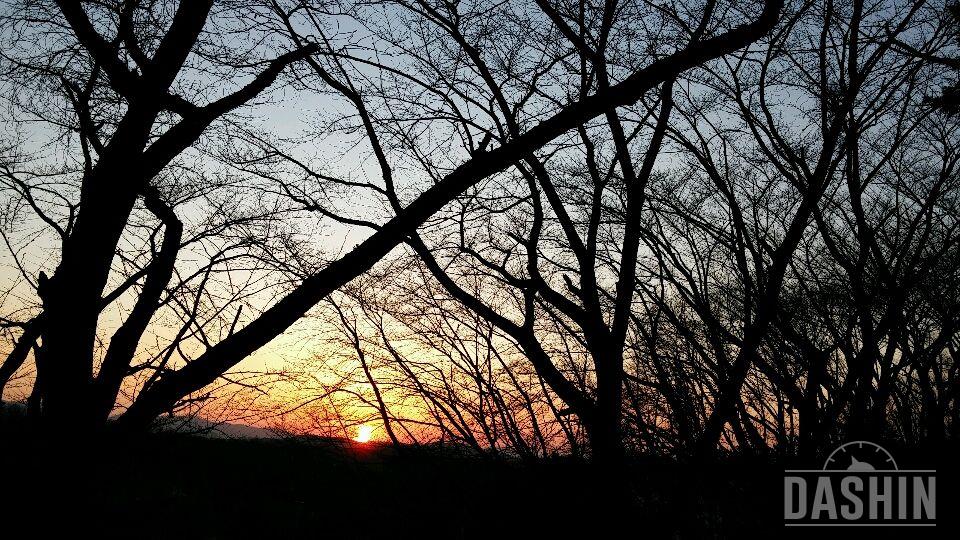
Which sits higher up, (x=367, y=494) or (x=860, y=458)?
(x=860, y=458)

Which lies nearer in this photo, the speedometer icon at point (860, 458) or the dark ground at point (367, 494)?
the dark ground at point (367, 494)

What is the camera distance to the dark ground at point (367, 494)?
2.24 meters

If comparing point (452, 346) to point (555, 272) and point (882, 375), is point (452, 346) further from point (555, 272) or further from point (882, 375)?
point (882, 375)

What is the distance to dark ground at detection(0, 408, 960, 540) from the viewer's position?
2242 millimetres

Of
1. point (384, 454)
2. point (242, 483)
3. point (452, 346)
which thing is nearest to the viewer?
point (384, 454)

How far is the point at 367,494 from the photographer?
8242 mm

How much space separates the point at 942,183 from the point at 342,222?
8583mm

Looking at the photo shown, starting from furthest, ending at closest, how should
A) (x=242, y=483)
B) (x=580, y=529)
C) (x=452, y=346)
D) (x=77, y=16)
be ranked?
(x=242, y=483) < (x=452, y=346) < (x=580, y=529) < (x=77, y=16)

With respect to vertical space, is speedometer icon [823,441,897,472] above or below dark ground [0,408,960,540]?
above

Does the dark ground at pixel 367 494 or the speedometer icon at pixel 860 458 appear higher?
the speedometer icon at pixel 860 458

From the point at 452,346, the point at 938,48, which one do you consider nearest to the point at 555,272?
the point at 452,346

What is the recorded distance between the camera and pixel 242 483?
10.3 m

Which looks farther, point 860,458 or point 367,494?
point 367,494

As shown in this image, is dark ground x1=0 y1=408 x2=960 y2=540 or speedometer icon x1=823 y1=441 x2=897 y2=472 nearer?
dark ground x1=0 y1=408 x2=960 y2=540
